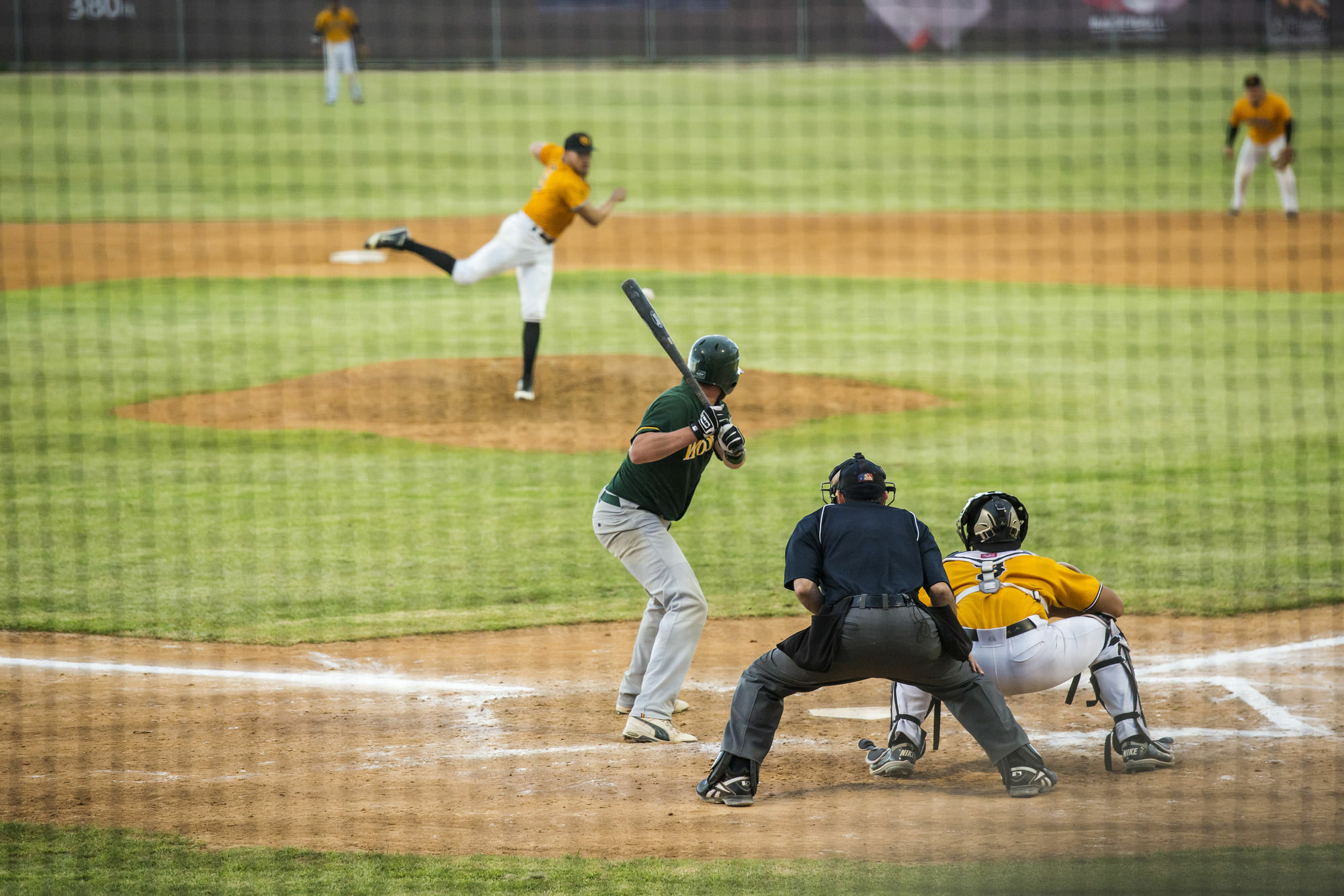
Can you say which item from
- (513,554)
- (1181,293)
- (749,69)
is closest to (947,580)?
(513,554)

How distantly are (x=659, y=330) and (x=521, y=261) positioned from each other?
626 cm

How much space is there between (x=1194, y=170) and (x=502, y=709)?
26.7 metres

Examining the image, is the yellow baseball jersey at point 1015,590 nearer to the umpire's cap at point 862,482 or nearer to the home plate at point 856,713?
the umpire's cap at point 862,482

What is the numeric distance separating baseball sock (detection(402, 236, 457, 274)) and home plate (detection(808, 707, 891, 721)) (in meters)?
5.82

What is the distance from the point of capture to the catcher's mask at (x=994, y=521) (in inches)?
203

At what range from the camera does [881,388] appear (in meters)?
12.8

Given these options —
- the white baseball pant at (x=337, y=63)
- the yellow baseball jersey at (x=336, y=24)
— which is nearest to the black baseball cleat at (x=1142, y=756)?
the yellow baseball jersey at (x=336, y=24)

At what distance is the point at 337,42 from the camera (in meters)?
30.3

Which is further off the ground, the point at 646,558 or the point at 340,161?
the point at 340,161

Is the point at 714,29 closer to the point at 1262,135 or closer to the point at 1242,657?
the point at 1262,135

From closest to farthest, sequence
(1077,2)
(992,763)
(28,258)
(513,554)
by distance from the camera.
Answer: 1. (992,763)
2. (513,554)
3. (28,258)
4. (1077,2)

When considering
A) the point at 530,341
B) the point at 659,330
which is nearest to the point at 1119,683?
the point at 659,330

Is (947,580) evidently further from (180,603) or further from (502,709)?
(180,603)

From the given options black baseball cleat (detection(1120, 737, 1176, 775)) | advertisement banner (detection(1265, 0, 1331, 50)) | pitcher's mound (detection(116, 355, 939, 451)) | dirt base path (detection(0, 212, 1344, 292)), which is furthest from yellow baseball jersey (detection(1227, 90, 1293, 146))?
black baseball cleat (detection(1120, 737, 1176, 775))
